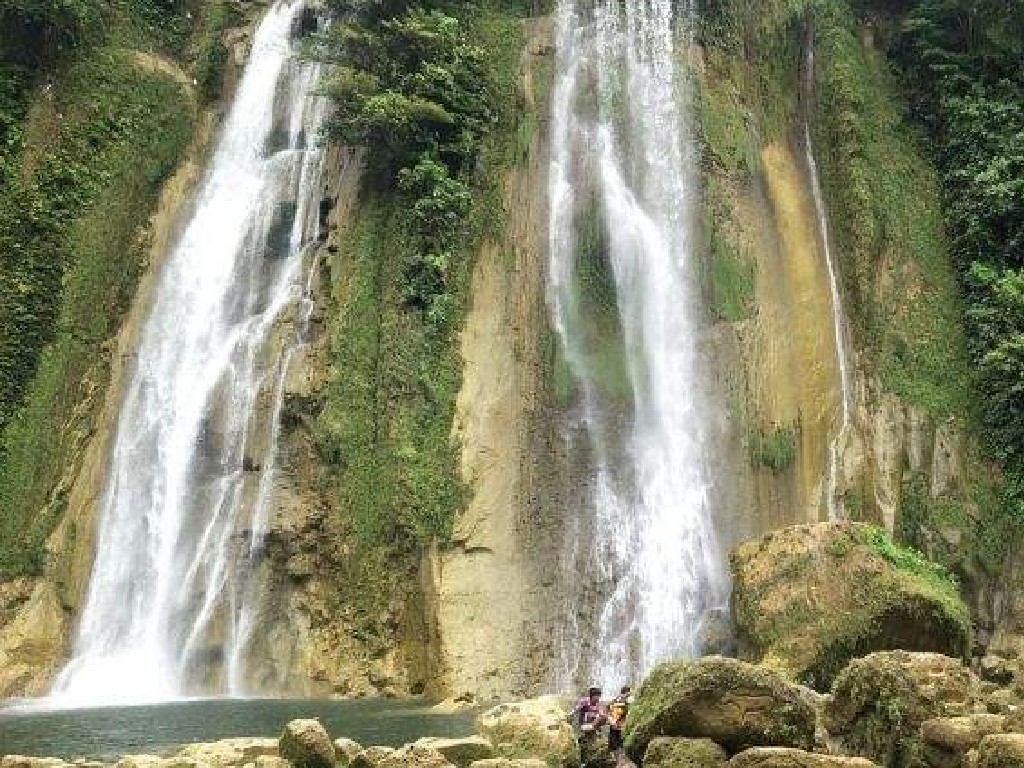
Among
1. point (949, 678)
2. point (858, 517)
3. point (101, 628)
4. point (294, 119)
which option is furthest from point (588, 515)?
point (294, 119)

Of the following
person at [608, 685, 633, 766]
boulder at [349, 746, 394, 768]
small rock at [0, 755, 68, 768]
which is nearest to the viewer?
boulder at [349, 746, 394, 768]

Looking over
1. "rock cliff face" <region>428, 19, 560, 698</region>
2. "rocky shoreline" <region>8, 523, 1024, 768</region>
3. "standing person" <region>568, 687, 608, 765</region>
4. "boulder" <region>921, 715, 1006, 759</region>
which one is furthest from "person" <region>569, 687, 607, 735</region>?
"rock cliff face" <region>428, 19, 560, 698</region>

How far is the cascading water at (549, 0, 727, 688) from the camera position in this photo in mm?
18906

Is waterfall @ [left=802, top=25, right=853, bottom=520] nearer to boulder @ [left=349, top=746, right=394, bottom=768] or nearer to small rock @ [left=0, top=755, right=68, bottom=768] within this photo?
boulder @ [left=349, top=746, right=394, bottom=768]

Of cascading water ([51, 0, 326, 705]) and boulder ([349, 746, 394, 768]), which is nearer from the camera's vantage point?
boulder ([349, 746, 394, 768])

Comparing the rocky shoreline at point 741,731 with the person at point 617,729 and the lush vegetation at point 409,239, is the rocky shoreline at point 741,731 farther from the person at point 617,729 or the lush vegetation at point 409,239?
the lush vegetation at point 409,239

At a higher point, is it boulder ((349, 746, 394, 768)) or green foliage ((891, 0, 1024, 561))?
green foliage ((891, 0, 1024, 561))

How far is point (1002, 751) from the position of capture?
24.5 feet

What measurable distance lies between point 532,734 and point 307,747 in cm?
205

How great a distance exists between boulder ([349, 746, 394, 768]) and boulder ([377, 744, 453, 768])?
0.11 meters

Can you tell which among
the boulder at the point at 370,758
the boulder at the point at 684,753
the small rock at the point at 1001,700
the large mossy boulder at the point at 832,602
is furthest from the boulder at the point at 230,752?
the large mossy boulder at the point at 832,602

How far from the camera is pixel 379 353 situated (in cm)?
2175

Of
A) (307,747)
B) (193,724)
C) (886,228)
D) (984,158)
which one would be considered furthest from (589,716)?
(984,158)

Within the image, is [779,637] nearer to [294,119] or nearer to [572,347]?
[572,347]
